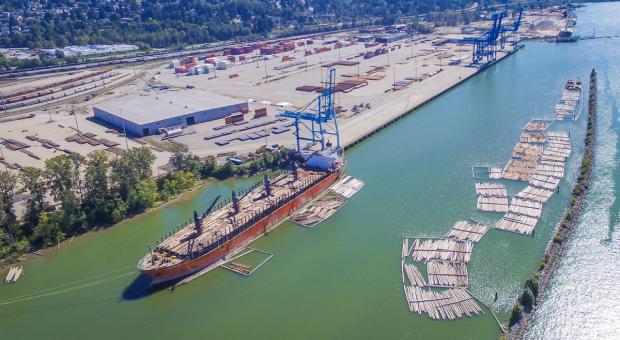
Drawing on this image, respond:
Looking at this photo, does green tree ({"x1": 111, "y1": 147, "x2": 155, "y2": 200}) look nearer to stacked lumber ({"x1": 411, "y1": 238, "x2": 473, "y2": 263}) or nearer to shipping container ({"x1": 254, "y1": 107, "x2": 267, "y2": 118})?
stacked lumber ({"x1": 411, "y1": 238, "x2": 473, "y2": 263})

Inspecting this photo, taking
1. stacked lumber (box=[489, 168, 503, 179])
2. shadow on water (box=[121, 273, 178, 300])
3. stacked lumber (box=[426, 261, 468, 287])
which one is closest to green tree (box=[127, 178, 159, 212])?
shadow on water (box=[121, 273, 178, 300])

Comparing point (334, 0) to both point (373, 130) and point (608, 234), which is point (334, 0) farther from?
point (608, 234)

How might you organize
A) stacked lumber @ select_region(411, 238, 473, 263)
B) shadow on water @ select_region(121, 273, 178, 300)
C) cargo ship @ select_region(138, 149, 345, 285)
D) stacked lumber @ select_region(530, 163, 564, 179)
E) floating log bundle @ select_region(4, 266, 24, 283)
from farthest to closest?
stacked lumber @ select_region(530, 163, 564, 179), floating log bundle @ select_region(4, 266, 24, 283), stacked lumber @ select_region(411, 238, 473, 263), cargo ship @ select_region(138, 149, 345, 285), shadow on water @ select_region(121, 273, 178, 300)

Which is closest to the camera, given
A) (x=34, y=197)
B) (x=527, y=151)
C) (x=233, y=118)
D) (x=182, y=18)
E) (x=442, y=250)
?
(x=442, y=250)

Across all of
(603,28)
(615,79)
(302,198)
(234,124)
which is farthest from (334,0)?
(302,198)

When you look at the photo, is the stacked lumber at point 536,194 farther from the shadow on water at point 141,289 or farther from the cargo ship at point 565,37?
the cargo ship at point 565,37

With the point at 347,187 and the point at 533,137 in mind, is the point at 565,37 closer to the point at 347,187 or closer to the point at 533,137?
the point at 533,137

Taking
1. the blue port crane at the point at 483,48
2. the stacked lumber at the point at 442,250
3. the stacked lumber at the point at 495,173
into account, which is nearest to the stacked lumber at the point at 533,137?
the stacked lumber at the point at 495,173

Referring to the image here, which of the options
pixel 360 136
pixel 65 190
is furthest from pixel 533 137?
pixel 65 190
